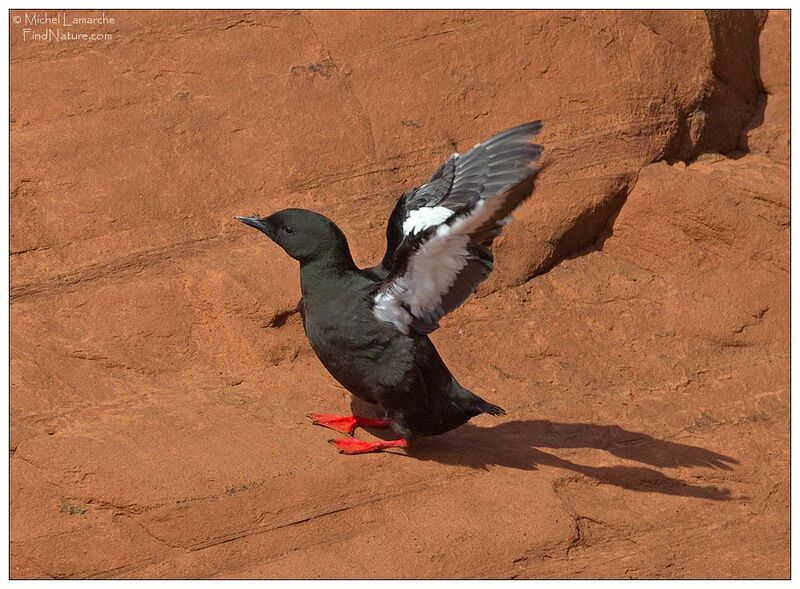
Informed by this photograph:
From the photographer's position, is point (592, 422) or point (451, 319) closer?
point (592, 422)

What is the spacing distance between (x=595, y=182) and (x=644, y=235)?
0.60 metres

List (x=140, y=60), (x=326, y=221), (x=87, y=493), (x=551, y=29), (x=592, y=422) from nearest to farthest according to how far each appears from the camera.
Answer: (x=87, y=493), (x=326, y=221), (x=592, y=422), (x=140, y=60), (x=551, y=29)

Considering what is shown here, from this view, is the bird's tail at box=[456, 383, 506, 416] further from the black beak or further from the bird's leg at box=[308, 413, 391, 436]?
the black beak

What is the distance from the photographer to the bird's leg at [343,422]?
21.6 feet

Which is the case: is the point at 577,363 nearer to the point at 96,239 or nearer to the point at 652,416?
the point at 652,416

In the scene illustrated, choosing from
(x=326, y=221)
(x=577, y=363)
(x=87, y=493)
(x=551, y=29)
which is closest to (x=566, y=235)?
(x=577, y=363)

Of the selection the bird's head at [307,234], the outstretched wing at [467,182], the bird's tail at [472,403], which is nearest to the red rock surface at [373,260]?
the bird's tail at [472,403]

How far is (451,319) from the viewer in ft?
25.6

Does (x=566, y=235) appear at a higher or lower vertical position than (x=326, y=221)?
lower

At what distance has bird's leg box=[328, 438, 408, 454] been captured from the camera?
6289 millimetres

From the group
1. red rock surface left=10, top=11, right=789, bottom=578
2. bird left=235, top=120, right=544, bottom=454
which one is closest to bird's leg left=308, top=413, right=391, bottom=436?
bird left=235, top=120, right=544, bottom=454

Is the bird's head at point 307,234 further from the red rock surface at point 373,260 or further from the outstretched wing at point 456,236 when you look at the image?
the red rock surface at point 373,260

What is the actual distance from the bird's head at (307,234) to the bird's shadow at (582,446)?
1.33m

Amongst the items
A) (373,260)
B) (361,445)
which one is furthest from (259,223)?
(373,260)
